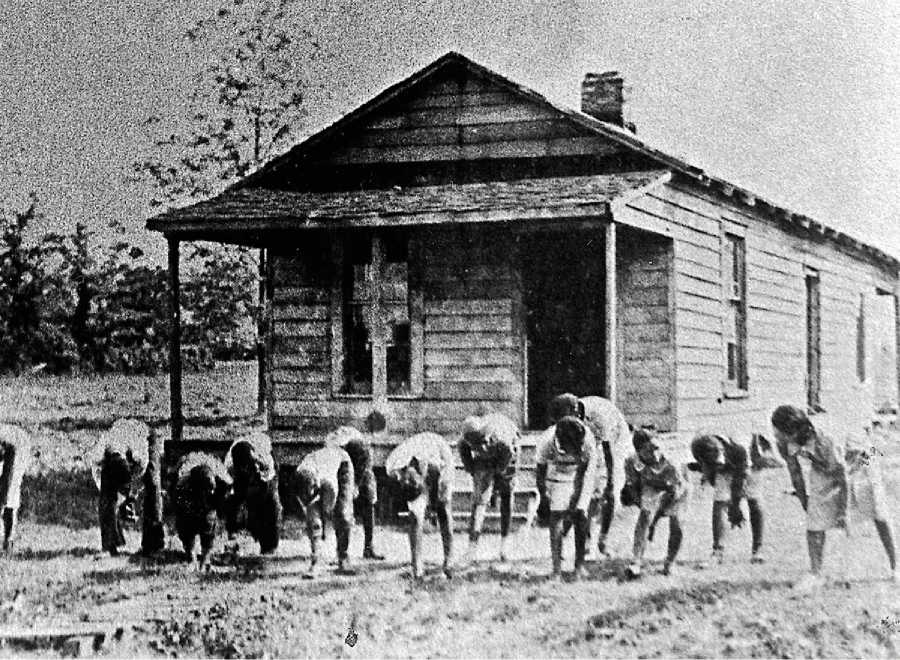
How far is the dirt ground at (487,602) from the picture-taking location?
21.8 feet

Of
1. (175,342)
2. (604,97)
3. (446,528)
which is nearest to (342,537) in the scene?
(446,528)

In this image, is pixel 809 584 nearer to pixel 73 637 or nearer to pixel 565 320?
pixel 73 637

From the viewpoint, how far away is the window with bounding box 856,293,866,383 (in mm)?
12922

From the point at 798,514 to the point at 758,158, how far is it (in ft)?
9.52

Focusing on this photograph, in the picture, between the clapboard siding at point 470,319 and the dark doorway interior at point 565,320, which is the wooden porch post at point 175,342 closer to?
the clapboard siding at point 470,319

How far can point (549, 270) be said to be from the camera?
A: 40.0 feet

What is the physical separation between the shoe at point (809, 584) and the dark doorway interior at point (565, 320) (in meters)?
5.17

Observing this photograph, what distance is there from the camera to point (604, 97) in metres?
11.9

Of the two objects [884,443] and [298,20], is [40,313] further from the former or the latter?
[884,443]

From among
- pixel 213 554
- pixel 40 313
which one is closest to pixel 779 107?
pixel 213 554

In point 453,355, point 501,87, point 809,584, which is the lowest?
point 809,584

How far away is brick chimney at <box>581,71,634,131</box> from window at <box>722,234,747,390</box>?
187 cm

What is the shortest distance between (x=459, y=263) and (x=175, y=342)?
2862 millimetres

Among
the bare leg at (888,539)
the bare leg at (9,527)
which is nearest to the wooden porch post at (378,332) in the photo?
the bare leg at (9,527)
